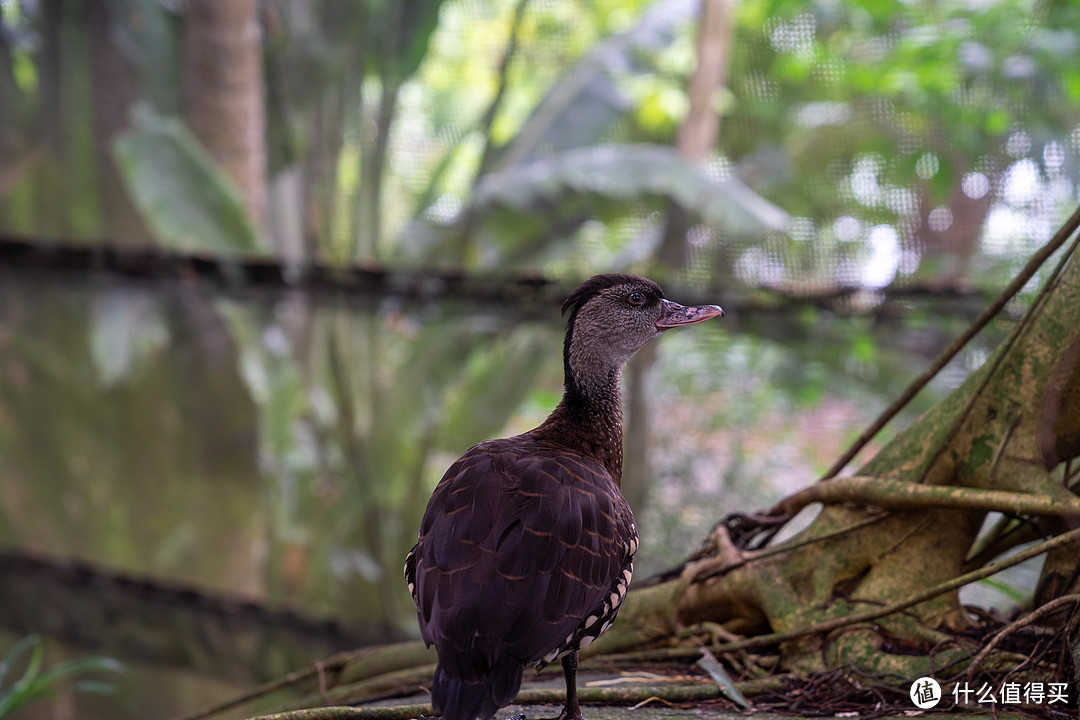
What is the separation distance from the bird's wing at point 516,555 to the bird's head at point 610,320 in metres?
0.36

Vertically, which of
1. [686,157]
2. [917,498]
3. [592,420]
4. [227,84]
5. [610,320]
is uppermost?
[227,84]

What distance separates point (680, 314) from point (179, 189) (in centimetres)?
289

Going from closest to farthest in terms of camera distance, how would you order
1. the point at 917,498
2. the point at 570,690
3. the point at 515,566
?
1. the point at 515,566
2. the point at 570,690
3. the point at 917,498

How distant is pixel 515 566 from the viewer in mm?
1456

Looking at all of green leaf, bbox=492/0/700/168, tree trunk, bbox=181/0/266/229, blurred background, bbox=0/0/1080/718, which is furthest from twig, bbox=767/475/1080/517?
tree trunk, bbox=181/0/266/229

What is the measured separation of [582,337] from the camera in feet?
6.64

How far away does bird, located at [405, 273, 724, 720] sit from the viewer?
1.35 m

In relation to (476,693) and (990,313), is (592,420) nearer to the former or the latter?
(476,693)

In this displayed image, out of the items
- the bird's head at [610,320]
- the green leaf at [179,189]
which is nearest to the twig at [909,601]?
the bird's head at [610,320]

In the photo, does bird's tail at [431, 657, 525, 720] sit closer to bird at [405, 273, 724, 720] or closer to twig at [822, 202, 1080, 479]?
bird at [405, 273, 724, 720]

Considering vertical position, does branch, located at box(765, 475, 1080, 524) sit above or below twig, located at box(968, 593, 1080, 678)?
above

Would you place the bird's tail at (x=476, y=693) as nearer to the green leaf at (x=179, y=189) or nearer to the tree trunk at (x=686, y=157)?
the tree trunk at (x=686, y=157)

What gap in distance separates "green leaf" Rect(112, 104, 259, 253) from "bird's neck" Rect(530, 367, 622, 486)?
2.62 metres

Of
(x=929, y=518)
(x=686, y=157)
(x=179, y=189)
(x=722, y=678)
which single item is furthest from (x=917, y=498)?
(x=179, y=189)
